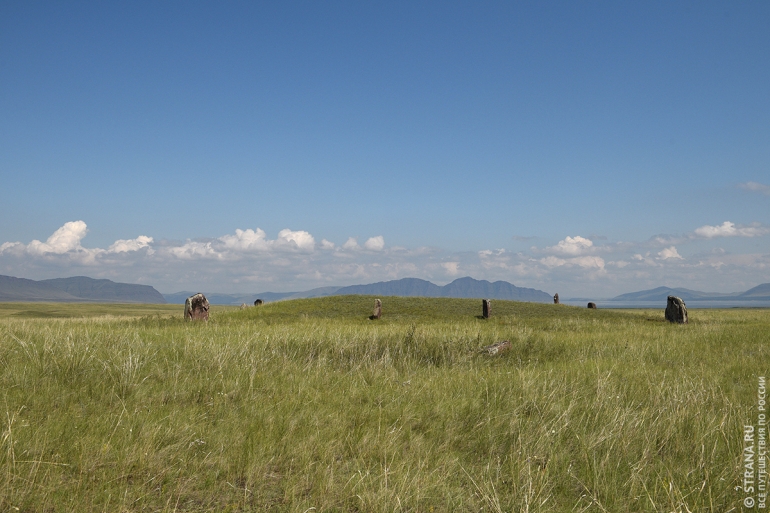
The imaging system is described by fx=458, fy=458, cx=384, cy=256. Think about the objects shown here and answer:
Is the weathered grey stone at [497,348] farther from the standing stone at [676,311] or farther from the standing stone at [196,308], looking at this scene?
the standing stone at [676,311]

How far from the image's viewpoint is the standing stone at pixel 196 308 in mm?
23828

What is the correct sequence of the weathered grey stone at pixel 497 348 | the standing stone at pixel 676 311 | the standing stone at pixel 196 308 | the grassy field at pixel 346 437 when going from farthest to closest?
the standing stone at pixel 676 311
the standing stone at pixel 196 308
the weathered grey stone at pixel 497 348
the grassy field at pixel 346 437

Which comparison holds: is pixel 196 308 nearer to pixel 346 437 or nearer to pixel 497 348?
pixel 497 348

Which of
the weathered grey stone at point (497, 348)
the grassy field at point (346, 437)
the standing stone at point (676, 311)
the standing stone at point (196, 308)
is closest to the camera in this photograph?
the grassy field at point (346, 437)

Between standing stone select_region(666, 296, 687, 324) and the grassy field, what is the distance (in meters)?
20.7

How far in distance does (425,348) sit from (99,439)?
9.04 meters

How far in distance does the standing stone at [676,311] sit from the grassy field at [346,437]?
816 inches

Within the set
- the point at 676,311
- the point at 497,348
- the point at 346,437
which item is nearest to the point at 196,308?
the point at 497,348

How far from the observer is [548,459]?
4656 millimetres

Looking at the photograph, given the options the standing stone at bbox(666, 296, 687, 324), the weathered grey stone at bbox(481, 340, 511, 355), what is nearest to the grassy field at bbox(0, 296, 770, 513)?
the weathered grey stone at bbox(481, 340, 511, 355)

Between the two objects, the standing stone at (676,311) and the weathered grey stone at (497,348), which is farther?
the standing stone at (676,311)

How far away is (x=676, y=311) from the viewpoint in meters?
27.8

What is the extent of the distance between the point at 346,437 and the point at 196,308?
21.8 meters

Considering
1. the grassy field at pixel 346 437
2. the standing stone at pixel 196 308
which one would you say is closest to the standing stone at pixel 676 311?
the grassy field at pixel 346 437
